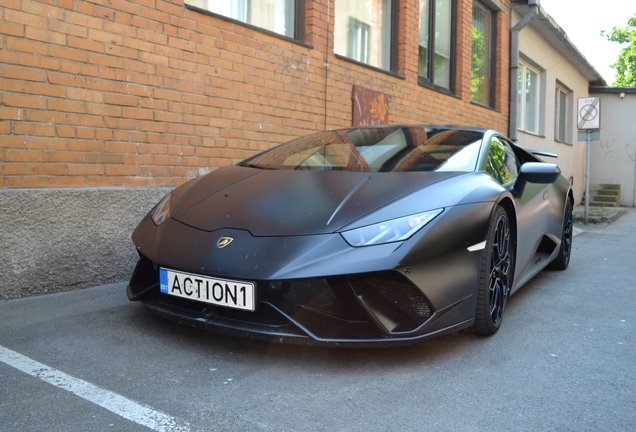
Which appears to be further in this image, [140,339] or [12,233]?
[12,233]

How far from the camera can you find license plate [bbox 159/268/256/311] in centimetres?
247

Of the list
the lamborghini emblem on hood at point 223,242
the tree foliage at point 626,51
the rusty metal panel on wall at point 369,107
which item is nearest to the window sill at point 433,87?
the rusty metal panel on wall at point 369,107

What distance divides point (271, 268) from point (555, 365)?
4.50 ft

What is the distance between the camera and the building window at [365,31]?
7.47 m

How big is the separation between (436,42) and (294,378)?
8665 mm

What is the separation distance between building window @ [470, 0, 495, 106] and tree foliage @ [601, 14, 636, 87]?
2993 cm

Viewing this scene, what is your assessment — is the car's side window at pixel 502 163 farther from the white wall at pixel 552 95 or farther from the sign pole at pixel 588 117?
the white wall at pixel 552 95

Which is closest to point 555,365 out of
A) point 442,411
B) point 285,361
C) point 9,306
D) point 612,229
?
point 442,411

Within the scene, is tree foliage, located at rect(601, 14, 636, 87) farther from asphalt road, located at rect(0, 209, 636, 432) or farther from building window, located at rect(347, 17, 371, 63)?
asphalt road, located at rect(0, 209, 636, 432)

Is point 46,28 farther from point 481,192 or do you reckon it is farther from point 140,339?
point 481,192

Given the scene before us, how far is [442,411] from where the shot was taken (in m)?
2.18

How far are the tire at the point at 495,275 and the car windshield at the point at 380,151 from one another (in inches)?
15.0

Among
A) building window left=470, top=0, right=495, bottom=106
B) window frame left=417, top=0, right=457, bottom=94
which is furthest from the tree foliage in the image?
window frame left=417, top=0, right=457, bottom=94

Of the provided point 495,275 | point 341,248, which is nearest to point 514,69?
point 495,275
